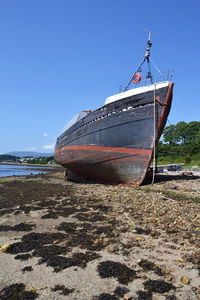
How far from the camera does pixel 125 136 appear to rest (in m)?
15.2

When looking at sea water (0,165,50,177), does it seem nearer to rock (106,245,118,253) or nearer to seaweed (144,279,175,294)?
rock (106,245,118,253)

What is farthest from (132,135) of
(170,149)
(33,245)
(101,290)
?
(170,149)

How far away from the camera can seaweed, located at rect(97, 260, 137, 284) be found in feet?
14.0

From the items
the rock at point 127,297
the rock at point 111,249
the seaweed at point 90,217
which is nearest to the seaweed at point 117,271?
the rock at point 127,297

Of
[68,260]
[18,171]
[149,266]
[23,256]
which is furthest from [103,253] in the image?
[18,171]

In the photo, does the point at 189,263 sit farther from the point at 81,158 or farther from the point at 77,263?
the point at 81,158

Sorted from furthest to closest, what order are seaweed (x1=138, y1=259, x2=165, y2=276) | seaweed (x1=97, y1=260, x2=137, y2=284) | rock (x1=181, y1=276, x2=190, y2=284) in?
1. seaweed (x1=138, y1=259, x2=165, y2=276)
2. seaweed (x1=97, y1=260, x2=137, y2=284)
3. rock (x1=181, y1=276, x2=190, y2=284)

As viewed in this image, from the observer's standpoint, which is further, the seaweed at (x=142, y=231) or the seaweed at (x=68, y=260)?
the seaweed at (x=142, y=231)

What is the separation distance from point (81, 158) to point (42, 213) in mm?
10096

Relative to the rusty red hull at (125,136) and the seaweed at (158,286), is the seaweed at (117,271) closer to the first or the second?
the seaweed at (158,286)

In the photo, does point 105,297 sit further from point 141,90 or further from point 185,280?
point 141,90

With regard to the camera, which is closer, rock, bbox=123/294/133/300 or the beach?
rock, bbox=123/294/133/300

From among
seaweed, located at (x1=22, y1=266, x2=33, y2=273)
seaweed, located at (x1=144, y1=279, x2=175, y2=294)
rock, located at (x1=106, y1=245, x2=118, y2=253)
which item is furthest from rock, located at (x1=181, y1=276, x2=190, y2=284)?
seaweed, located at (x1=22, y1=266, x2=33, y2=273)

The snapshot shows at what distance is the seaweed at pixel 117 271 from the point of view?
425cm
